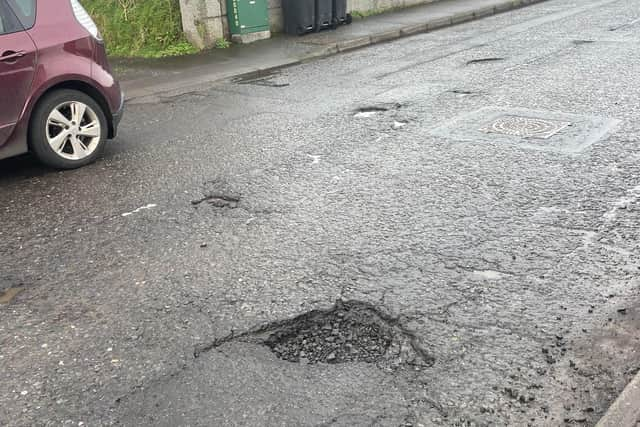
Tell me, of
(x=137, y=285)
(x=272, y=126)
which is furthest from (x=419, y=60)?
(x=137, y=285)

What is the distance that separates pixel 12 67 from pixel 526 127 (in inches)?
198

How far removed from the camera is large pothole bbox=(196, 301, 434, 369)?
129 inches

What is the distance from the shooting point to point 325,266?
4.21 metres

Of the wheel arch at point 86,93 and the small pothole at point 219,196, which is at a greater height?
the wheel arch at point 86,93

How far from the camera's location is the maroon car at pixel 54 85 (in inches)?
237

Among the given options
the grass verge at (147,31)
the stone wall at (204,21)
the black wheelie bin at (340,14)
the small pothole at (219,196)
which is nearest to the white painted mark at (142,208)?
the small pothole at (219,196)

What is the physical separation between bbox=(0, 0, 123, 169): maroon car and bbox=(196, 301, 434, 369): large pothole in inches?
148

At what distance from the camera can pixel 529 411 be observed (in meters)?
2.85

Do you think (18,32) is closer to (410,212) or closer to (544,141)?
(410,212)

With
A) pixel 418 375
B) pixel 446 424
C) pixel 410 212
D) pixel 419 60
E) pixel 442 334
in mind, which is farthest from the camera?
pixel 419 60

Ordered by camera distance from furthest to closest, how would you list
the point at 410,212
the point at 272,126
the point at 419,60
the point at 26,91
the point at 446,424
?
the point at 419,60, the point at 272,126, the point at 26,91, the point at 410,212, the point at 446,424

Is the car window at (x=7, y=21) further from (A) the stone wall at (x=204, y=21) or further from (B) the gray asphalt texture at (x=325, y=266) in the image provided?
(A) the stone wall at (x=204, y=21)

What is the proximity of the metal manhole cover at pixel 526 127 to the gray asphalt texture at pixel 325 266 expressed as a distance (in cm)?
36

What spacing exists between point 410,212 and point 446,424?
2372mm
